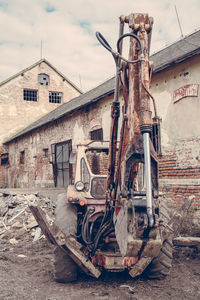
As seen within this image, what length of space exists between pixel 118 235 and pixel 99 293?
142 cm

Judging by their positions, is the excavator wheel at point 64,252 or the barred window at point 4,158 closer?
the excavator wheel at point 64,252

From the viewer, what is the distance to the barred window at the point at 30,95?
2305 centimetres

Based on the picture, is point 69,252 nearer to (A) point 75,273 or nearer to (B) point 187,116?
(A) point 75,273

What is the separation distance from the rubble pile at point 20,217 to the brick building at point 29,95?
13071 millimetres

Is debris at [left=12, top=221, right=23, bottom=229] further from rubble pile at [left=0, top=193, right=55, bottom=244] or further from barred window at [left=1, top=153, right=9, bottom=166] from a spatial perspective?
barred window at [left=1, top=153, right=9, bottom=166]

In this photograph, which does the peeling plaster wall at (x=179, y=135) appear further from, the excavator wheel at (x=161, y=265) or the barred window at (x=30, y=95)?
the barred window at (x=30, y=95)

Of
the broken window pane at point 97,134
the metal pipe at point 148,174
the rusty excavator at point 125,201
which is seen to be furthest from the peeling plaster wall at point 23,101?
the metal pipe at point 148,174

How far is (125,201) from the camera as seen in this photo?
9.32 ft

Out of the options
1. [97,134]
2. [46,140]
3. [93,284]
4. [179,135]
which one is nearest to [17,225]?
[93,284]

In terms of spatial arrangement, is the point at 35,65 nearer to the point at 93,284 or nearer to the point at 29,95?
the point at 29,95

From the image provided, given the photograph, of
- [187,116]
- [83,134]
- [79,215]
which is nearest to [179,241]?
[79,215]

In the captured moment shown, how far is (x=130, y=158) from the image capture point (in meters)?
3.05

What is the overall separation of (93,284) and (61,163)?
11074 mm

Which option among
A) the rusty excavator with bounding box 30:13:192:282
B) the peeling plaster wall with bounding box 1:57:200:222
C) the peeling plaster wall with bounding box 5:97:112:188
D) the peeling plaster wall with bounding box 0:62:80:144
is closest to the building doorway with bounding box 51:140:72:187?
the peeling plaster wall with bounding box 5:97:112:188
